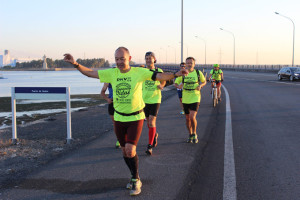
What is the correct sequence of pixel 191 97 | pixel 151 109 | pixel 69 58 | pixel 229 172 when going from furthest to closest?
pixel 191 97
pixel 151 109
pixel 229 172
pixel 69 58

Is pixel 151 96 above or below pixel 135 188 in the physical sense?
above

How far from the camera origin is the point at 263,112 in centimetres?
1066

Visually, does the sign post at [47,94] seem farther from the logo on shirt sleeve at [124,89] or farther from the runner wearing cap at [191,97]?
the logo on shirt sleeve at [124,89]

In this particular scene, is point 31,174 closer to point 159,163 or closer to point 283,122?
point 159,163

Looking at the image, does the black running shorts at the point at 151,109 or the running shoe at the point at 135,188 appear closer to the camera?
the running shoe at the point at 135,188

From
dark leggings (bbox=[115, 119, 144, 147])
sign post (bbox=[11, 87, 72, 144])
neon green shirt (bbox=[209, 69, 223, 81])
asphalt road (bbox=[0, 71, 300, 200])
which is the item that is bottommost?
asphalt road (bbox=[0, 71, 300, 200])

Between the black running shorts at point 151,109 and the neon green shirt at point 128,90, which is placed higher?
the neon green shirt at point 128,90

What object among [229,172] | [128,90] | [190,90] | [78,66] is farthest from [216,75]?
[78,66]

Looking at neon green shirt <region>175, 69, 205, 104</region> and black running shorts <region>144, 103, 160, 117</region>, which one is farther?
neon green shirt <region>175, 69, 205, 104</region>

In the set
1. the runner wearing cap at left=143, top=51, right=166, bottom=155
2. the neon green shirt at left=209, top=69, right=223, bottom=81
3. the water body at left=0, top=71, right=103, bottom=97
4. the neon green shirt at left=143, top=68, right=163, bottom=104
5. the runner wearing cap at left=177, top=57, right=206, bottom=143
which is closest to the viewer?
the runner wearing cap at left=143, top=51, right=166, bottom=155

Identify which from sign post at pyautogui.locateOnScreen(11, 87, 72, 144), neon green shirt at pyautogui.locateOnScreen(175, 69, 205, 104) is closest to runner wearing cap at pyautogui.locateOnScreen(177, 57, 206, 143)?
neon green shirt at pyautogui.locateOnScreen(175, 69, 205, 104)

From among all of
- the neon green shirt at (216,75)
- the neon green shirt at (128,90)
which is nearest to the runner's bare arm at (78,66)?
the neon green shirt at (128,90)

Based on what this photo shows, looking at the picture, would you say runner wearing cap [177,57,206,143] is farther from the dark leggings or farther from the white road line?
the dark leggings

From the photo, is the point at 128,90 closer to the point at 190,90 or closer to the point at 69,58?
the point at 69,58
